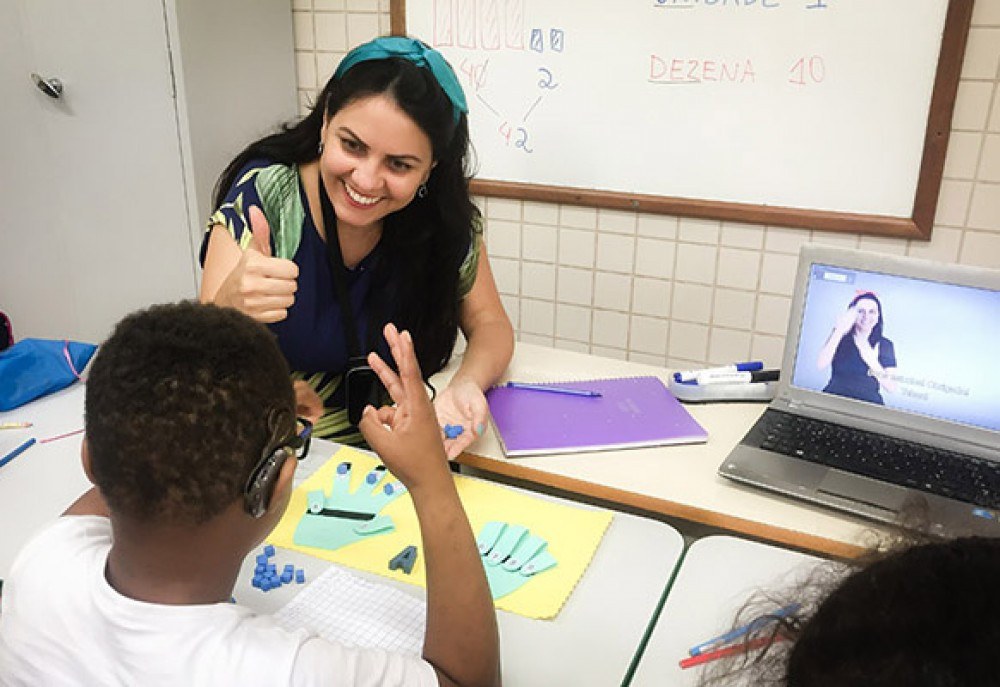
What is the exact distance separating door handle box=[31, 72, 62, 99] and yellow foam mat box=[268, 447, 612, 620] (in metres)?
1.72

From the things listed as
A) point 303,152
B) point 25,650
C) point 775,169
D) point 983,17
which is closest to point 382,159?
point 303,152

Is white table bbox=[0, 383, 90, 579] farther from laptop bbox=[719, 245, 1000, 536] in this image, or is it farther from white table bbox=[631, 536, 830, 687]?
laptop bbox=[719, 245, 1000, 536]

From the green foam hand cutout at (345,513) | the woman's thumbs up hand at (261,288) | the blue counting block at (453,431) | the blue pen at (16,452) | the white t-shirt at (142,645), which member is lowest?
the green foam hand cutout at (345,513)

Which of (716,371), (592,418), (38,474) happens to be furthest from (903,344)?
(38,474)

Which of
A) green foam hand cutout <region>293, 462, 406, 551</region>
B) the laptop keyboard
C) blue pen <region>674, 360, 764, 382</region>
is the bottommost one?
green foam hand cutout <region>293, 462, 406, 551</region>

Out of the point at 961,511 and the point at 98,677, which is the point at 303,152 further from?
the point at 961,511

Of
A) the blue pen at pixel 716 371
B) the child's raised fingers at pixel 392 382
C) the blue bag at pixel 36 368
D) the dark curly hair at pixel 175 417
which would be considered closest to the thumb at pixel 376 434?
the child's raised fingers at pixel 392 382

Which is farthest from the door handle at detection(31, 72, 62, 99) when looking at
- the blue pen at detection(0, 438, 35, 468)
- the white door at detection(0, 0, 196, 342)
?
the blue pen at detection(0, 438, 35, 468)

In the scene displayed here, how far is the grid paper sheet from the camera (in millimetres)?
986

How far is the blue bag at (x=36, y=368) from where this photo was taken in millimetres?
1574

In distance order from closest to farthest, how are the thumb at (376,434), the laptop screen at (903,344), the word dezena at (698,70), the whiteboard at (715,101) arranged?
the thumb at (376,434), the laptop screen at (903,344), the whiteboard at (715,101), the word dezena at (698,70)

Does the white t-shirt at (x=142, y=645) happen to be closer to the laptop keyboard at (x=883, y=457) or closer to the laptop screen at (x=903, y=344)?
the laptop keyboard at (x=883, y=457)

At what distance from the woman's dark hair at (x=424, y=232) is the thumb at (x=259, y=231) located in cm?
21

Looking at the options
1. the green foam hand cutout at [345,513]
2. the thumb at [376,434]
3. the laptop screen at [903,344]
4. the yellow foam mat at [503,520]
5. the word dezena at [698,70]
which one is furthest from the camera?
the word dezena at [698,70]
